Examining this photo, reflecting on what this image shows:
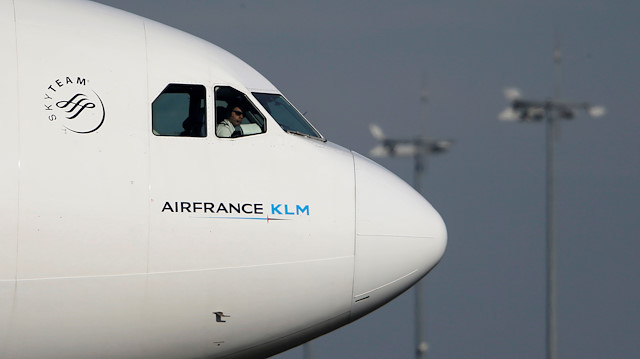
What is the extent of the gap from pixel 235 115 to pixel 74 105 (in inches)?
89.7

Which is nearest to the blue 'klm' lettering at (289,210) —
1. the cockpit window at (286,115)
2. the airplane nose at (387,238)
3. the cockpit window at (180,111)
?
the airplane nose at (387,238)

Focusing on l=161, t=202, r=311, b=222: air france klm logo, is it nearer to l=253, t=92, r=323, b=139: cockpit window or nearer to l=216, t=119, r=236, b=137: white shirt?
l=216, t=119, r=236, b=137: white shirt

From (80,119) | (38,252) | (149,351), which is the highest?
(80,119)

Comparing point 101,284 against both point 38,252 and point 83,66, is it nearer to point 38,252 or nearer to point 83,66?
point 38,252

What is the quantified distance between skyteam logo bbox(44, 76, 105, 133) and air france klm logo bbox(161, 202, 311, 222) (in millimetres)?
1488

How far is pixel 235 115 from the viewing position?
20.0 meters

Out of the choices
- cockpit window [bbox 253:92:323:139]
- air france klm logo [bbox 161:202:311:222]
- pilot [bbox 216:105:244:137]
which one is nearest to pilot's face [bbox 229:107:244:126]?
pilot [bbox 216:105:244:137]

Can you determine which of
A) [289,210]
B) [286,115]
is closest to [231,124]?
[286,115]

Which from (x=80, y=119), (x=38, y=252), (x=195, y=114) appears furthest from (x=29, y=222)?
(x=195, y=114)

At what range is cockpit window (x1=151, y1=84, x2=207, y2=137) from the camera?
19.4m

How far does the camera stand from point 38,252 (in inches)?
725

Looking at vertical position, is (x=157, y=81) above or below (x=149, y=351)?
above

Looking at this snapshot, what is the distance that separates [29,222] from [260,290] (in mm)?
3324

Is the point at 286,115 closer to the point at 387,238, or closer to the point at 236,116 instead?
the point at 236,116
